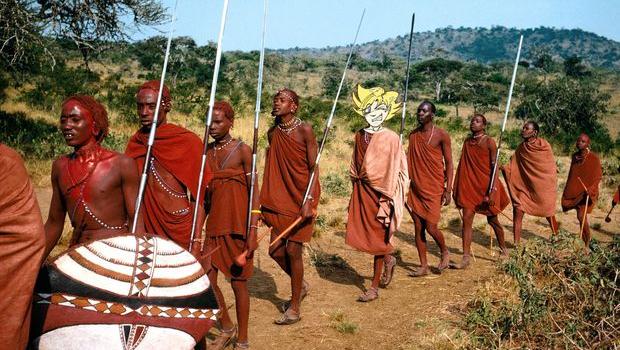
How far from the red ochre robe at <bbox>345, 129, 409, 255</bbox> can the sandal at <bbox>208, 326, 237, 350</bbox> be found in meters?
1.92

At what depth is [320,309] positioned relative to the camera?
5.59m

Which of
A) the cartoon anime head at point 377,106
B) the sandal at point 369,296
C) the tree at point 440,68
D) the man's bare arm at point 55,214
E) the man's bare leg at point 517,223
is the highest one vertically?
the tree at point 440,68

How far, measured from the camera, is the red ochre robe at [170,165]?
386cm

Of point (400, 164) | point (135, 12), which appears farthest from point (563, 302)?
point (135, 12)

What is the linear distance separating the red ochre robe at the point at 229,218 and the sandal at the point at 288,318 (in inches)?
36.6

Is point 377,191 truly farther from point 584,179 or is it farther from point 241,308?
point 584,179

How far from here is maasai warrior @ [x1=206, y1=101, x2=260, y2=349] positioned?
4.30 m

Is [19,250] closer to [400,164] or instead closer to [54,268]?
[54,268]

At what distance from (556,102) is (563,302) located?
84.8 ft

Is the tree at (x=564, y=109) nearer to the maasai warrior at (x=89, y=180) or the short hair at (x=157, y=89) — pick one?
the short hair at (x=157, y=89)

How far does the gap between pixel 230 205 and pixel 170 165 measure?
65cm

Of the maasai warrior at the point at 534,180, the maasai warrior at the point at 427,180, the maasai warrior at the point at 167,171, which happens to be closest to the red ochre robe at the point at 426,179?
the maasai warrior at the point at 427,180

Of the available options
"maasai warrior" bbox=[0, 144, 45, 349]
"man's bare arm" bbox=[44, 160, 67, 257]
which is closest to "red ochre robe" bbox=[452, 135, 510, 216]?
"man's bare arm" bbox=[44, 160, 67, 257]

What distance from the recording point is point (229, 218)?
432 cm
